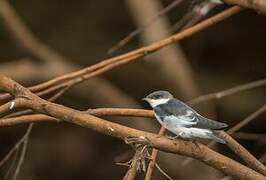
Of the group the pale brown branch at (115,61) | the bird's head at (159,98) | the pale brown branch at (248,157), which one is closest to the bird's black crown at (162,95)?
the bird's head at (159,98)

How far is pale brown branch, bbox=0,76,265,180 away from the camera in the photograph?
6.32 ft

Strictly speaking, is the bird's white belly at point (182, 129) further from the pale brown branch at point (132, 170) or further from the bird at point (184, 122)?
the pale brown branch at point (132, 170)

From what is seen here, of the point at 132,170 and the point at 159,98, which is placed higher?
the point at 159,98

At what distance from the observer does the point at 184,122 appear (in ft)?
7.55

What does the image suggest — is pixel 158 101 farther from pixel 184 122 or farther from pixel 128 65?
pixel 128 65

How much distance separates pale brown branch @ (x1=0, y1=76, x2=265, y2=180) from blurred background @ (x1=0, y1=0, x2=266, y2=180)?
264 cm

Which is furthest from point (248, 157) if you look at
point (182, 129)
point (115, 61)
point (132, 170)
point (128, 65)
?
point (128, 65)

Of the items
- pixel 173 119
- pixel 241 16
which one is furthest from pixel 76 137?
pixel 173 119

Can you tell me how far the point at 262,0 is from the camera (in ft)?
7.80

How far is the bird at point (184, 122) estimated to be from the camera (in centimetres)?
221

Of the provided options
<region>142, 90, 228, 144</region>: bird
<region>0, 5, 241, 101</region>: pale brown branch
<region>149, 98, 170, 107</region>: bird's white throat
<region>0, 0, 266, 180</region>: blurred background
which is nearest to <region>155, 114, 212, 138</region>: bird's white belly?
<region>142, 90, 228, 144</region>: bird

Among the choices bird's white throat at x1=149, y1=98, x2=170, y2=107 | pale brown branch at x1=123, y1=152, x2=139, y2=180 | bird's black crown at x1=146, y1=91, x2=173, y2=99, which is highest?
bird's black crown at x1=146, y1=91, x2=173, y2=99

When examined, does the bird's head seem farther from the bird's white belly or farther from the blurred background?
the blurred background

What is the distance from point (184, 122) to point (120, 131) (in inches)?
16.5
